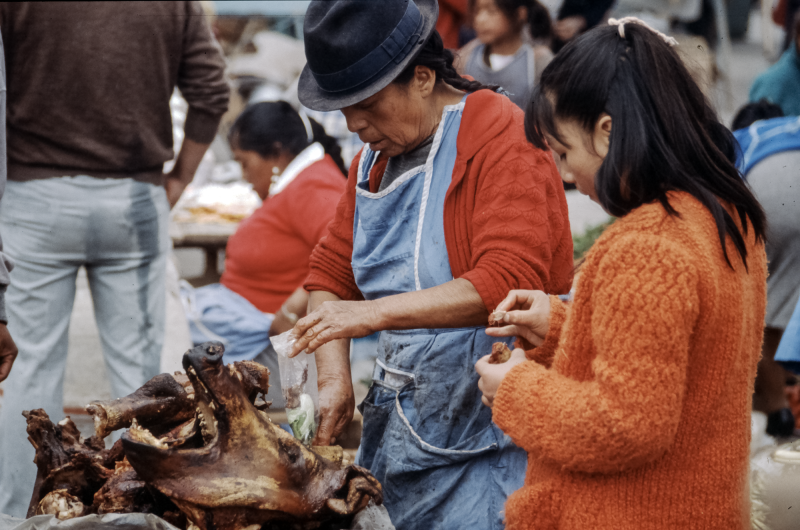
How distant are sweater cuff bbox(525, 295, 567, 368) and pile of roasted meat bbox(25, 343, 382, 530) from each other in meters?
0.52

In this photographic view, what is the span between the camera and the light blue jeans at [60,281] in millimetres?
3395

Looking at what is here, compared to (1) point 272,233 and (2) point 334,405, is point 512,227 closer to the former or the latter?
(2) point 334,405

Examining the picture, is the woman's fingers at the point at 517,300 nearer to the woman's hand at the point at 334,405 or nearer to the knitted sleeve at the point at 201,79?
the woman's hand at the point at 334,405

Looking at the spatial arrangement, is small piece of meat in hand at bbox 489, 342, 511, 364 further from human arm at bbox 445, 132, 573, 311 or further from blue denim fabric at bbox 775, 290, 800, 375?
blue denim fabric at bbox 775, 290, 800, 375

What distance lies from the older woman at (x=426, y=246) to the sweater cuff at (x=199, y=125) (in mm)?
2107

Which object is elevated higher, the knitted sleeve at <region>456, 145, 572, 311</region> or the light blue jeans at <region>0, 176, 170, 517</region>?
the knitted sleeve at <region>456, 145, 572, 311</region>

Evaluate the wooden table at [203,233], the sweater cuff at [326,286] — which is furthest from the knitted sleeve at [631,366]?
the wooden table at [203,233]

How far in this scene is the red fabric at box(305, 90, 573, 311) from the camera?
1922 millimetres

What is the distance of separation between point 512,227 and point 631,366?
2.13 ft

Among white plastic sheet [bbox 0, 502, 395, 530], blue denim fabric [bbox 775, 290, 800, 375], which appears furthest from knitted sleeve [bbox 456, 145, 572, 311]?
blue denim fabric [bbox 775, 290, 800, 375]

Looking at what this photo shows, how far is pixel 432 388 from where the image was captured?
2.18 metres

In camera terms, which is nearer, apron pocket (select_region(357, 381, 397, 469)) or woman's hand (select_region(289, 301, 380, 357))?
woman's hand (select_region(289, 301, 380, 357))

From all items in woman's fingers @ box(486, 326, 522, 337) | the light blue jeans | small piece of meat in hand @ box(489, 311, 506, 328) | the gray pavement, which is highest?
small piece of meat in hand @ box(489, 311, 506, 328)

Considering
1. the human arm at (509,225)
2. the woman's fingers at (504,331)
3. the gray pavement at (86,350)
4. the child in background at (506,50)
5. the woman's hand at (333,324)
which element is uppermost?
the child in background at (506,50)
